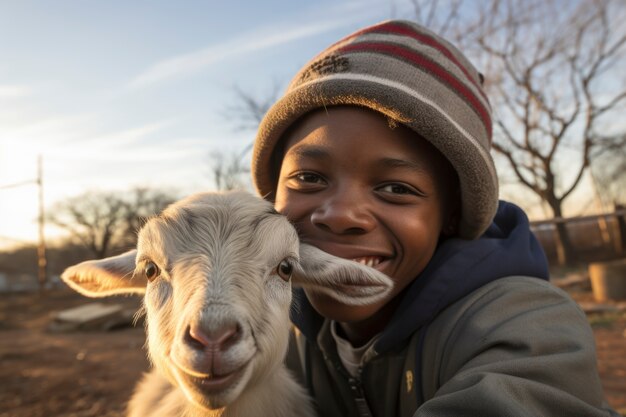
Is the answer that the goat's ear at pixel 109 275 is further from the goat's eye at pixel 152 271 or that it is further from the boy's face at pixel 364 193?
the boy's face at pixel 364 193

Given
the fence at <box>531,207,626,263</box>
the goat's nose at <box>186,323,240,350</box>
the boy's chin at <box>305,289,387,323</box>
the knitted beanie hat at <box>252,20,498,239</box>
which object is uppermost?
the knitted beanie hat at <box>252,20,498,239</box>

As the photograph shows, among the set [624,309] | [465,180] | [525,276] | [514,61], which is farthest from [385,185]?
[514,61]

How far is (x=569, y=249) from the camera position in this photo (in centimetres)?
2111

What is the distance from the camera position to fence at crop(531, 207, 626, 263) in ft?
58.0

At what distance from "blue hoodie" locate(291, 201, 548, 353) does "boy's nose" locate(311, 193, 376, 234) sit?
41 centimetres

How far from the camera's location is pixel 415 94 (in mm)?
2262

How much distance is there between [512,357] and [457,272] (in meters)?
0.62

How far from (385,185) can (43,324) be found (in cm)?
1661

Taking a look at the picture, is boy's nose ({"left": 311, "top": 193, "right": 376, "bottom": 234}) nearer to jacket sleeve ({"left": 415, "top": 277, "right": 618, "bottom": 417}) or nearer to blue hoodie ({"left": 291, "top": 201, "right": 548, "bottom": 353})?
blue hoodie ({"left": 291, "top": 201, "right": 548, "bottom": 353})

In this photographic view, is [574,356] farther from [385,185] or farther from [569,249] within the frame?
[569,249]

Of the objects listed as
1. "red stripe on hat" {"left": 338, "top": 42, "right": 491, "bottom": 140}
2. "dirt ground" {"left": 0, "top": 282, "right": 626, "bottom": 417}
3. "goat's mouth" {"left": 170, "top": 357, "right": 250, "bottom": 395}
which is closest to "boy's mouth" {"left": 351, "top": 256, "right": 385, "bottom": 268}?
"goat's mouth" {"left": 170, "top": 357, "right": 250, "bottom": 395}

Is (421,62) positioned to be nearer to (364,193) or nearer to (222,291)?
(364,193)

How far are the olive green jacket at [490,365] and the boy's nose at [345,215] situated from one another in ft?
1.87

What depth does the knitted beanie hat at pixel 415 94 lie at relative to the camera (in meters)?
2.27
